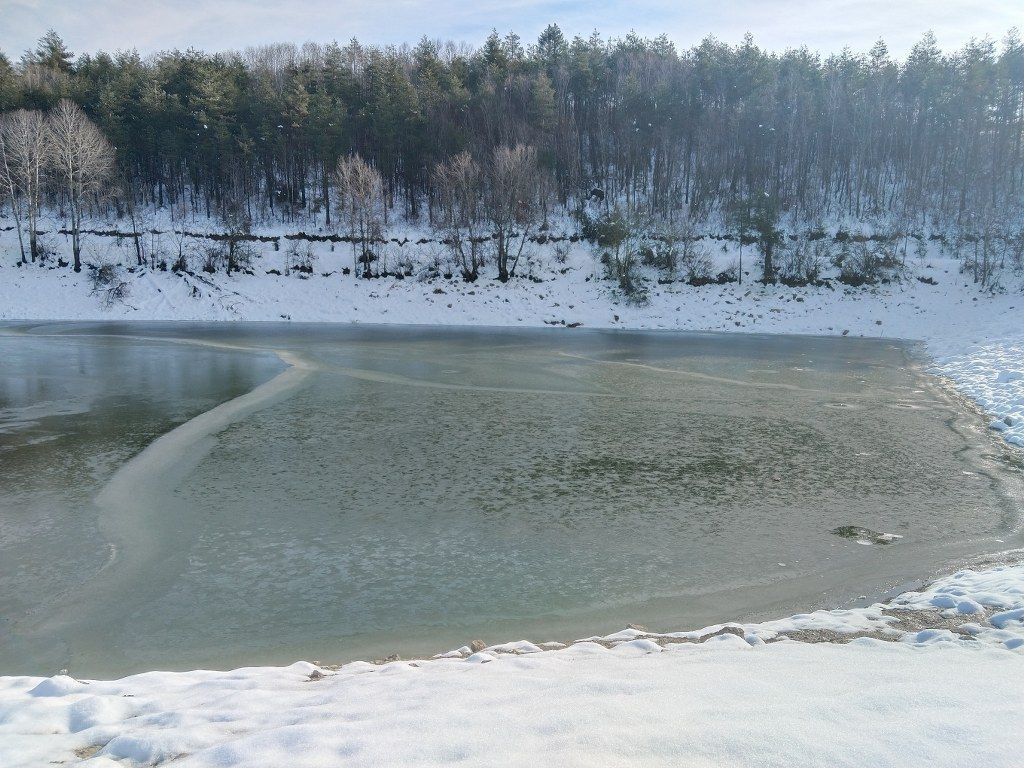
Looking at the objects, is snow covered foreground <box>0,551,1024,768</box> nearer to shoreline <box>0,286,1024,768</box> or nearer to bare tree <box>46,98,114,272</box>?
shoreline <box>0,286,1024,768</box>

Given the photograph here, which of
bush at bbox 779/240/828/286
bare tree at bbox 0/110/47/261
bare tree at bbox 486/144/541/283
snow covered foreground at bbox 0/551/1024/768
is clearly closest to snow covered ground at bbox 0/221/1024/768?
snow covered foreground at bbox 0/551/1024/768

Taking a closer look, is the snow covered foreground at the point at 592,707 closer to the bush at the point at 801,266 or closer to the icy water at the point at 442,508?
the icy water at the point at 442,508

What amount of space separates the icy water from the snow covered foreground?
33.3 inches

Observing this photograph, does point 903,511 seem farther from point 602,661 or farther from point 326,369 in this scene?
point 326,369

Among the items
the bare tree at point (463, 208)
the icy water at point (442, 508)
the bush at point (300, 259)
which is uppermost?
the bare tree at point (463, 208)

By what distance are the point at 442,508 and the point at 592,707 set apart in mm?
5266

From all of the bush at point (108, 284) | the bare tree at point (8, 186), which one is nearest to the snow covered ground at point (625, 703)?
the bush at point (108, 284)

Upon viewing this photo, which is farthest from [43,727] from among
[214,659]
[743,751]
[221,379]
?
[221,379]

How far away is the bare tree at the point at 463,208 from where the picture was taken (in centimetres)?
4452

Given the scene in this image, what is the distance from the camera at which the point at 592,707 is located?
145 inches

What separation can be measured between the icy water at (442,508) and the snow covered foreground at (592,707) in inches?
33.3

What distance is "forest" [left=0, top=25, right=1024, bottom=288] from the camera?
177ft

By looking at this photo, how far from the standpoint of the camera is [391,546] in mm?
7531

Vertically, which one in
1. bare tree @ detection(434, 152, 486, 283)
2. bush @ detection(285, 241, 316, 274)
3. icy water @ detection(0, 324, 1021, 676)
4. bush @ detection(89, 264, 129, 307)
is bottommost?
icy water @ detection(0, 324, 1021, 676)
